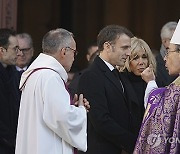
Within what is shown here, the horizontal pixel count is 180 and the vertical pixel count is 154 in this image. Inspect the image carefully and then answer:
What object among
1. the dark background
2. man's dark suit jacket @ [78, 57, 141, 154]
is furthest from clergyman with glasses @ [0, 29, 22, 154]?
the dark background

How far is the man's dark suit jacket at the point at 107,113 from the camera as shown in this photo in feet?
21.0

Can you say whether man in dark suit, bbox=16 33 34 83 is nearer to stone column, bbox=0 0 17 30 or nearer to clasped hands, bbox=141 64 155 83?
stone column, bbox=0 0 17 30

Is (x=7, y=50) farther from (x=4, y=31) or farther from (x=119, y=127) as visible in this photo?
(x=119, y=127)

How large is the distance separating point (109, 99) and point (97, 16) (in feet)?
19.0

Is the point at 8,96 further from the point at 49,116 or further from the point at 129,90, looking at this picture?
the point at 49,116

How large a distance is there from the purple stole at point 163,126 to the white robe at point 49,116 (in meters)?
0.51

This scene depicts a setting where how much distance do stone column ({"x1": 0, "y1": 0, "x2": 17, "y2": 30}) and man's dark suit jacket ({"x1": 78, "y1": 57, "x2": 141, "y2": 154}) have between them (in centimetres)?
202

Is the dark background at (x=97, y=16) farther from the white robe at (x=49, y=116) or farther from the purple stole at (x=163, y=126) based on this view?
the purple stole at (x=163, y=126)

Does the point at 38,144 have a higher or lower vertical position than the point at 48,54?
lower

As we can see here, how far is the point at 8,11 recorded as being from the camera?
841 cm

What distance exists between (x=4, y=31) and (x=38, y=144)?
201 cm

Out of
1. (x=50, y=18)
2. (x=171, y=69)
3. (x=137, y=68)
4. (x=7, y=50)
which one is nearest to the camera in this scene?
(x=171, y=69)

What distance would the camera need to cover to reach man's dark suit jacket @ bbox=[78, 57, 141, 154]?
21.0 ft

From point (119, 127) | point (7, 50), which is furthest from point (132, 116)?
point (7, 50)
